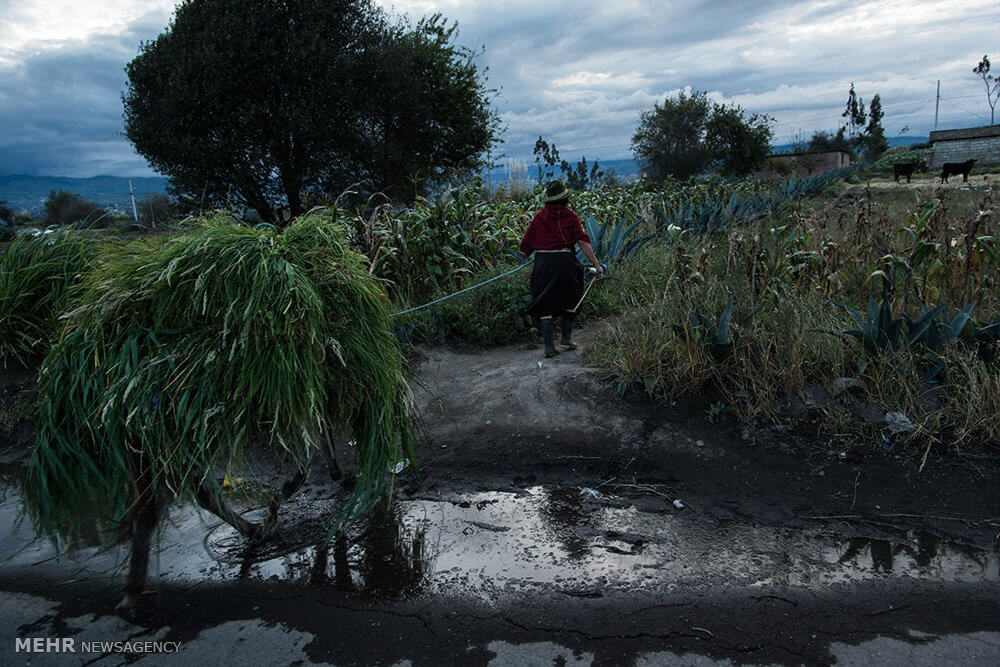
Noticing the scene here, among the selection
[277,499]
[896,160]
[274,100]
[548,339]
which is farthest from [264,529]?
[896,160]

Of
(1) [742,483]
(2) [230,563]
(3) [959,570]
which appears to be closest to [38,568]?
(2) [230,563]

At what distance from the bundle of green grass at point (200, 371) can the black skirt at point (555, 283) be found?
10.2 feet

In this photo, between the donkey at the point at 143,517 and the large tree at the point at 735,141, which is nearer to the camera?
the donkey at the point at 143,517

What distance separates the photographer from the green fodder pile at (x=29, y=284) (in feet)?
12.7

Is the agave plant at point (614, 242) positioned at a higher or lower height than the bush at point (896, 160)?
lower

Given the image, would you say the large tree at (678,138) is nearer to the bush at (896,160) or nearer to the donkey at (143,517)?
the bush at (896,160)

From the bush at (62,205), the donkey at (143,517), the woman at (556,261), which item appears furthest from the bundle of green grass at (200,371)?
the bush at (62,205)

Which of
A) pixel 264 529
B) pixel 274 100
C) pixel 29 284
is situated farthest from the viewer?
pixel 274 100

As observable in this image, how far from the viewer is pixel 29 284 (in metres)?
4.11

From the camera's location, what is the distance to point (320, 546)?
3.15 m

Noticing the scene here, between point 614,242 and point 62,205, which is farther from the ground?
point 62,205

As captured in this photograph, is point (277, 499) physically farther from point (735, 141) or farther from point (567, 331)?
point (735, 141)

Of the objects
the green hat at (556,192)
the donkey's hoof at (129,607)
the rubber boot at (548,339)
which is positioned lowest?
the donkey's hoof at (129,607)

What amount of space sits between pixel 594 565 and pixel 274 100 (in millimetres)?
15181
